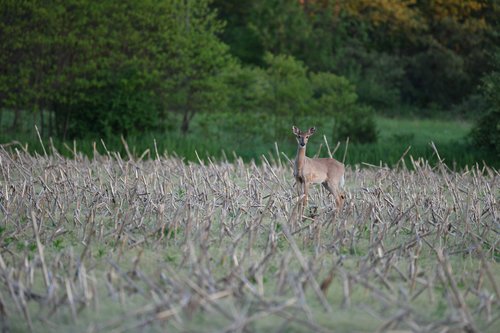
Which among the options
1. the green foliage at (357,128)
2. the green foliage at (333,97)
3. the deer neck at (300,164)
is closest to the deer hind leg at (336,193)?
the deer neck at (300,164)

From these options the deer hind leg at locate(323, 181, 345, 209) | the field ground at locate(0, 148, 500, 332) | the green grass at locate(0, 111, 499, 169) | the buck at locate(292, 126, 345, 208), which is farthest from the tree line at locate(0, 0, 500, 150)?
the field ground at locate(0, 148, 500, 332)

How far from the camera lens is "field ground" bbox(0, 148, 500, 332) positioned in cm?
504

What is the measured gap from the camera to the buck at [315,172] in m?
9.38

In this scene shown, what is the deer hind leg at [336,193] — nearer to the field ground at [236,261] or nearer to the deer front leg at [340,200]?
the deer front leg at [340,200]

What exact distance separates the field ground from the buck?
7.4 inches

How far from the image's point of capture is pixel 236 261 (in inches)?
232

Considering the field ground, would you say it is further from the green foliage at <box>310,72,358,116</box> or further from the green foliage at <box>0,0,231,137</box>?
the green foliage at <box>310,72,358,116</box>

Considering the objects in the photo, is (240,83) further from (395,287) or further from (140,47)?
(395,287)

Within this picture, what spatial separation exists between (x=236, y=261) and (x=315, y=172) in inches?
149

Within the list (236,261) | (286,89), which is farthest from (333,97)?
(236,261)

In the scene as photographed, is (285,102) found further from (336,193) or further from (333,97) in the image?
(336,193)

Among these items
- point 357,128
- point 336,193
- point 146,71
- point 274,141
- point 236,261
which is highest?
point 236,261

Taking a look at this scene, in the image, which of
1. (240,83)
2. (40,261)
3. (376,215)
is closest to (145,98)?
(240,83)

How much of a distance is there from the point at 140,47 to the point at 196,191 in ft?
52.6
